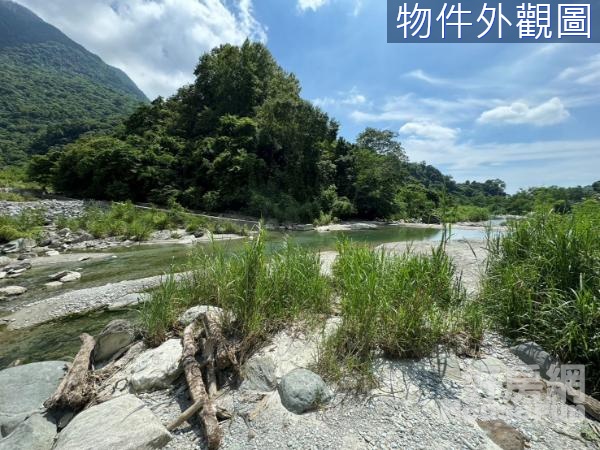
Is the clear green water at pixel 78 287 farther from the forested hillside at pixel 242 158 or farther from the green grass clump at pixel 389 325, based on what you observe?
the forested hillside at pixel 242 158

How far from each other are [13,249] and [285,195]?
66.8 ft

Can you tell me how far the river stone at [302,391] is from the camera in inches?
107

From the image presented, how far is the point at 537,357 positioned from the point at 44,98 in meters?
92.8

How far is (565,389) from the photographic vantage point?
280 centimetres

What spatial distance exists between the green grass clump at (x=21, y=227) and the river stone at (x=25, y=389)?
13903mm

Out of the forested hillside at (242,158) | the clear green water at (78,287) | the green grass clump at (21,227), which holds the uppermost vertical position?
the forested hillside at (242,158)

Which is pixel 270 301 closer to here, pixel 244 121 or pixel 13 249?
pixel 13 249

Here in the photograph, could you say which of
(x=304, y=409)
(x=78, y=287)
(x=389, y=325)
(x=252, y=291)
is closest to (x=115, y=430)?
(x=304, y=409)

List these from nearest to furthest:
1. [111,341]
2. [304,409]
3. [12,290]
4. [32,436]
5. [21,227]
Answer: [32,436] → [304,409] → [111,341] → [12,290] → [21,227]

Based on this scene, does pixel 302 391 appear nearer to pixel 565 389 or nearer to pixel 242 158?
pixel 565 389

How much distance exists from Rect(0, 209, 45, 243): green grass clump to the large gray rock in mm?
18397

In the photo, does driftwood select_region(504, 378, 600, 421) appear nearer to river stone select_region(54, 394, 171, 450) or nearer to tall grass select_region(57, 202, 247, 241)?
river stone select_region(54, 394, 171, 450)

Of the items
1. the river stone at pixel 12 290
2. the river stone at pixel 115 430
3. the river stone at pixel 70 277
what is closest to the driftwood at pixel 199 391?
the river stone at pixel 115 430

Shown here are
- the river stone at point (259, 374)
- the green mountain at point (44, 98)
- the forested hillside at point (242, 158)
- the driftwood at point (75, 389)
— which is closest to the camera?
the driftwood at point (75, 389)
